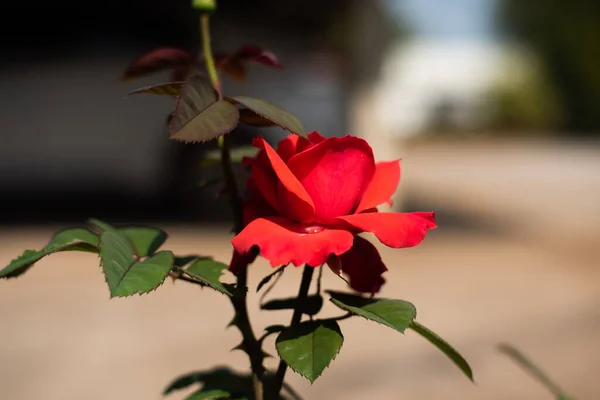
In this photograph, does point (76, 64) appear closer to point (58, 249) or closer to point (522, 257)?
point (522, 257)

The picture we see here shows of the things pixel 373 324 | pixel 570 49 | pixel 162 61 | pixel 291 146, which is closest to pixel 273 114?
pixel 291 146

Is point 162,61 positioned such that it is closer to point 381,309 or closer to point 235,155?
point 235,155

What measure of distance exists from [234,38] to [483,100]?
51.2 ft

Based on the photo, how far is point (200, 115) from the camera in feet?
1.28

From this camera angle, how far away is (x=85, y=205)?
18.5ft

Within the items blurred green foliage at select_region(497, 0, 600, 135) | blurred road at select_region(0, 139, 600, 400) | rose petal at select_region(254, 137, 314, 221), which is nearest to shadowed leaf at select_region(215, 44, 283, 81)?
rose petal at select_region(254, 137, 314, 221)

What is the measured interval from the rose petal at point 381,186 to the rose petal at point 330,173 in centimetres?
1

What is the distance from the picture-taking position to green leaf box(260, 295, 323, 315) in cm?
43

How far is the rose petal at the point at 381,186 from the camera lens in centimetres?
41

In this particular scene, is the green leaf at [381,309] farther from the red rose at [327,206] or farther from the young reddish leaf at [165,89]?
the young reddish leaf at [165,89]

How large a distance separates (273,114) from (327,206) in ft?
0.19

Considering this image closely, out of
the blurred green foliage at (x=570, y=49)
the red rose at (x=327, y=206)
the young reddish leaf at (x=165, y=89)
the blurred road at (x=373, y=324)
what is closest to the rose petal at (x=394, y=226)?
the red rose at (x=327, y=206)

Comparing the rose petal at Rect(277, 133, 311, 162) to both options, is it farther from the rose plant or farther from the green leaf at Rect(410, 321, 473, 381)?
the green leaf at Rect(410, 321, 473, 381)

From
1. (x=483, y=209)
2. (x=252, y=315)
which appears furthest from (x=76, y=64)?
(x=483, y=209)
